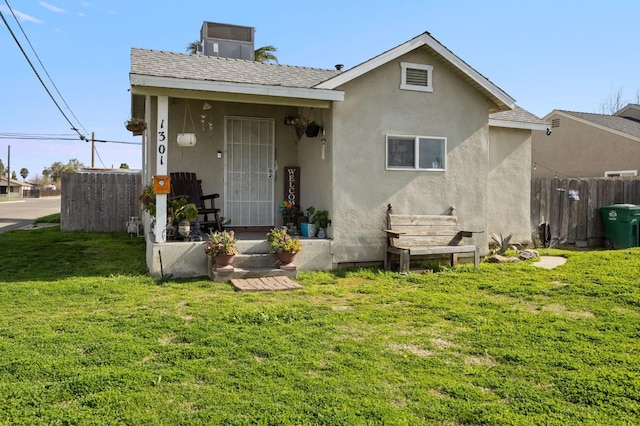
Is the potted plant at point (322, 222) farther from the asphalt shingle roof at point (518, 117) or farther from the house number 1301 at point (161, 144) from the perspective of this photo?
the asphalt shingle roof at point (518, 117)

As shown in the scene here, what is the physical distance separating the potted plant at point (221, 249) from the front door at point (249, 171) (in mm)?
2488

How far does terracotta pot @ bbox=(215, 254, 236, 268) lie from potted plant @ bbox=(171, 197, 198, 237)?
2.80 feet

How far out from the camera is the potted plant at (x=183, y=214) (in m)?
7.25

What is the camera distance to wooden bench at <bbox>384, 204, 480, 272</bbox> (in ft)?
25.3

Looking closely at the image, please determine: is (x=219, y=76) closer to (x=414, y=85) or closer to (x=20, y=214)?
(x=414, y=85)

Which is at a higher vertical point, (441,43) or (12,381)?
→ (441,43)

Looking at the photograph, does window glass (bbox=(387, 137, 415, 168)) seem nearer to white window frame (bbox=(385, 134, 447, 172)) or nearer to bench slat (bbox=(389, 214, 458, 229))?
white window frame (bbox=(385, 134, 447, 172))

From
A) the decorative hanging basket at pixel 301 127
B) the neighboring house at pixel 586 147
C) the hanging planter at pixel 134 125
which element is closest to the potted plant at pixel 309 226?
the decorative hanging basket at pixel 301 127

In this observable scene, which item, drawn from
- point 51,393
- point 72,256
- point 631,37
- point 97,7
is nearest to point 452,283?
point 51,393

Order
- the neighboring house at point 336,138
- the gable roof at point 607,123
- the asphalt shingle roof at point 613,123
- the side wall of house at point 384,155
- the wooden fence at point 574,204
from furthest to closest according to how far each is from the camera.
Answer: the asphalt shingle roof at point 613,123, the gable roof at point 607,123, the wooden fence at point 574,204, the side wall of house at point 384,155, the neighboring house at point 336,138

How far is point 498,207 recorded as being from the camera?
10.2 metres

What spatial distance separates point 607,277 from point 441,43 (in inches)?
182

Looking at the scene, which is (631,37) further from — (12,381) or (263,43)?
(12,381)

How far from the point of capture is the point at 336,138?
25.7 feet
